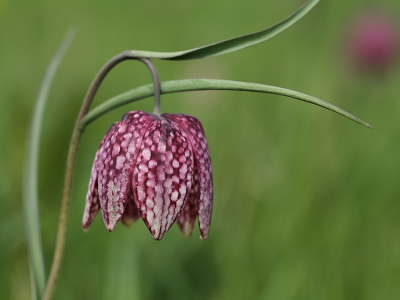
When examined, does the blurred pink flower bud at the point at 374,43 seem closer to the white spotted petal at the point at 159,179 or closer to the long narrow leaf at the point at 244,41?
the long narrow leaf at the point at 244,41

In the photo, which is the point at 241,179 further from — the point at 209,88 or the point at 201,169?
the point at 209,88

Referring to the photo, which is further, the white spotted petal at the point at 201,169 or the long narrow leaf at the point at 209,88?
the white spotted petal at the point at 201,169

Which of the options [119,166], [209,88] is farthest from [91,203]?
[209,88]

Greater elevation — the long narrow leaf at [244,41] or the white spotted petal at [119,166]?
the long narrow leaf at [244,41]

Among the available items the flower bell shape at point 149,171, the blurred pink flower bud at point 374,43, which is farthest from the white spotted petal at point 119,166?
the blurred pink flower bud at point 374,43

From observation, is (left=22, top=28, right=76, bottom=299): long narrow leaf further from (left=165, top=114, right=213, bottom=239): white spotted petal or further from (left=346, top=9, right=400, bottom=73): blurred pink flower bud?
(left=346, top=9, right=400, bottom=73): blurred pink flower bud

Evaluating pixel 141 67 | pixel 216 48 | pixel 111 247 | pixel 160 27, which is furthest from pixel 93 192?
pixel 160 27

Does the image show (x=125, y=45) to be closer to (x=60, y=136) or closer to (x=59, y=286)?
(x=60, y=136)

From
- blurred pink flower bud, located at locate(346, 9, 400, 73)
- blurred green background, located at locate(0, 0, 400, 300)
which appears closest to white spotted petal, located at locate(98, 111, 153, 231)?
blurred green background, located at locate(0, 0, 400, 300)
